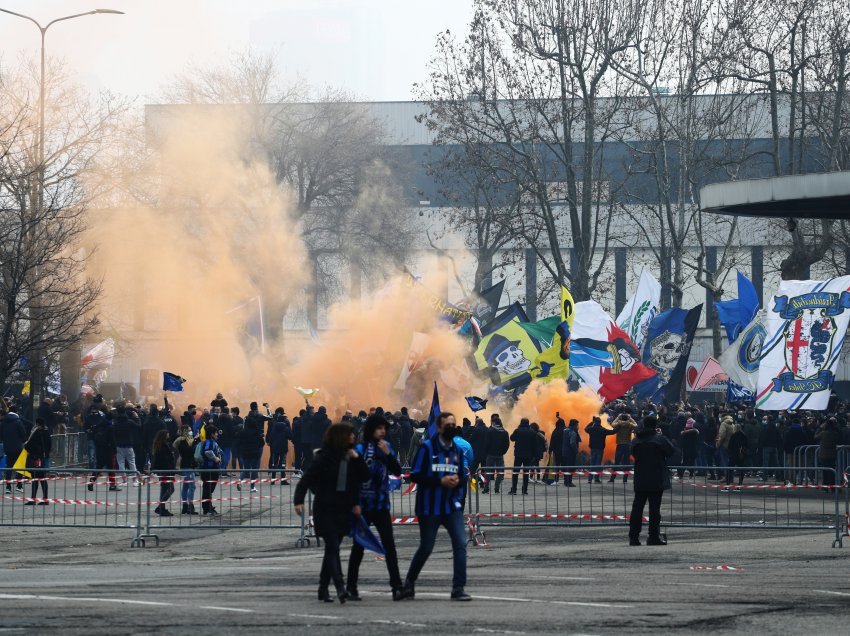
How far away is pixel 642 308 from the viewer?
3709cm

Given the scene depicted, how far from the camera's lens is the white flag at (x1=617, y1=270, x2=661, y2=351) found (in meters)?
36.9

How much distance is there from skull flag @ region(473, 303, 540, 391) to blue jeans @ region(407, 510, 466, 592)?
72.2ft

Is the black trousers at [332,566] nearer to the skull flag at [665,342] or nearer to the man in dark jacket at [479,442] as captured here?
the man in dark jacket at [479,442]

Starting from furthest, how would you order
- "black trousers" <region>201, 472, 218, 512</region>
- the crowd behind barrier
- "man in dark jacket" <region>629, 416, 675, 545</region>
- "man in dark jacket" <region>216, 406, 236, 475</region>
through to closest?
1. "man in dark jacket" <region>216, 406, 236, 475</region>
2. "black trousers" <region>201, 472, 218, 512</region>
3. the crowd behind barrier
4. "man in dark jacket" <region>629, 416, 675, 545</region>

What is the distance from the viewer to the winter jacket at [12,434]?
79.2ft

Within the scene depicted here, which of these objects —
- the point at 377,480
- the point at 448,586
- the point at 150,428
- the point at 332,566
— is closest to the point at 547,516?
the point at 448,586

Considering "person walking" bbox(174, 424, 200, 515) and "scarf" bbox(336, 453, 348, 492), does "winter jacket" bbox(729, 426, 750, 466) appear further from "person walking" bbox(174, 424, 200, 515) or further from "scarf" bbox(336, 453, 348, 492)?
"scarf" bbox(336, 453, 348, 492)

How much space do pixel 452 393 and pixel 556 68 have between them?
Result: 9.33 metres

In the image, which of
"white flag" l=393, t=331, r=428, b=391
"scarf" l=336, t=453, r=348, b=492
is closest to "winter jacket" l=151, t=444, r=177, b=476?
"scarf" l=336, t=453, r=348, b=492

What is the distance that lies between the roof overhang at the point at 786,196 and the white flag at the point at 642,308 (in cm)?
1215

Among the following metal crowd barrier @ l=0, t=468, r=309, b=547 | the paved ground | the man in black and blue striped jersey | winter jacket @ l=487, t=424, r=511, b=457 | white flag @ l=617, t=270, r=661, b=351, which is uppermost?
white flag @ l=617, t=270, r=661, b=351

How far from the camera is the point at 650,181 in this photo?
53469 millimetres

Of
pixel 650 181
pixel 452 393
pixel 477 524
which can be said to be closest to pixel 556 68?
pixel 452 393

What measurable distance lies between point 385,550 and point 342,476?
69cm
